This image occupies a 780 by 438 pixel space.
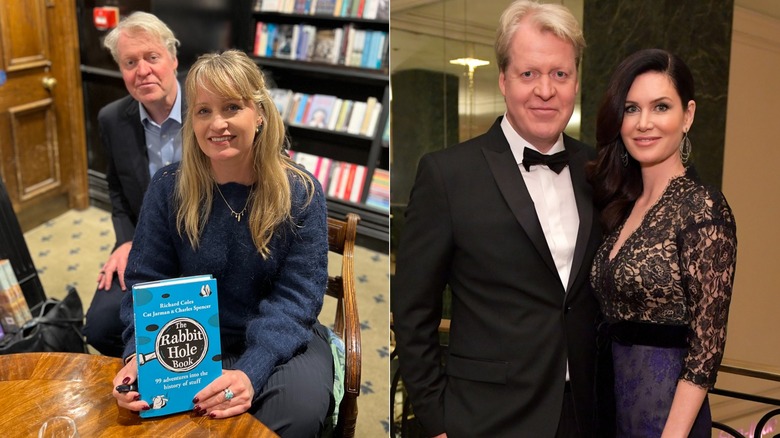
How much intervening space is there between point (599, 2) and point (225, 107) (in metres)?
1.35

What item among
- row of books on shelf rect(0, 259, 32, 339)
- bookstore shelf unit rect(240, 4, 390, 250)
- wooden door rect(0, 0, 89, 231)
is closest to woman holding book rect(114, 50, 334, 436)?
row of books on shelf rect(0, 259, 32, 339)

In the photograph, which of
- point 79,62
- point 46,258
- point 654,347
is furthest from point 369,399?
point 79,62

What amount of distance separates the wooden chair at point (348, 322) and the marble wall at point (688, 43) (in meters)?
1.01

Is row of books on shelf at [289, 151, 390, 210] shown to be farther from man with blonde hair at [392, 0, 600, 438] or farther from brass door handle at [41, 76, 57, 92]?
man with blonde hair at [392, 0, 600, 438]

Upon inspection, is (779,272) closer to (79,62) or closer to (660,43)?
(660,43)

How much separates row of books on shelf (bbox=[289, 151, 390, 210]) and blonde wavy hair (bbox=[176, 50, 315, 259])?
303 centimetres

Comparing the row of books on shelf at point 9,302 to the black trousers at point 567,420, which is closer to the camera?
the black trousers at point 567,420

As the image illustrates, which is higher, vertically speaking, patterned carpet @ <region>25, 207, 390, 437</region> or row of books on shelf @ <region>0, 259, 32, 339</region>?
row of books on shelf @ <region>0, 259, 32, 339</region>

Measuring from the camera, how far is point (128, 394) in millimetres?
1679

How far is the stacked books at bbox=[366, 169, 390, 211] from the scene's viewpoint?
5.16 meters

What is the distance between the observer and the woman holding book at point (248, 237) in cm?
200

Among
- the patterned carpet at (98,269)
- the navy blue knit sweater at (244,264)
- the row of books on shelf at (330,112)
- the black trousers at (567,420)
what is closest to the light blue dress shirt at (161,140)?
the navy blue knit sweater at (244,264)

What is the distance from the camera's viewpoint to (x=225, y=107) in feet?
6.64

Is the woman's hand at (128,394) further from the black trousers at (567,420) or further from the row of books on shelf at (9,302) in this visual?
the row of books on shelf at (9,302)
